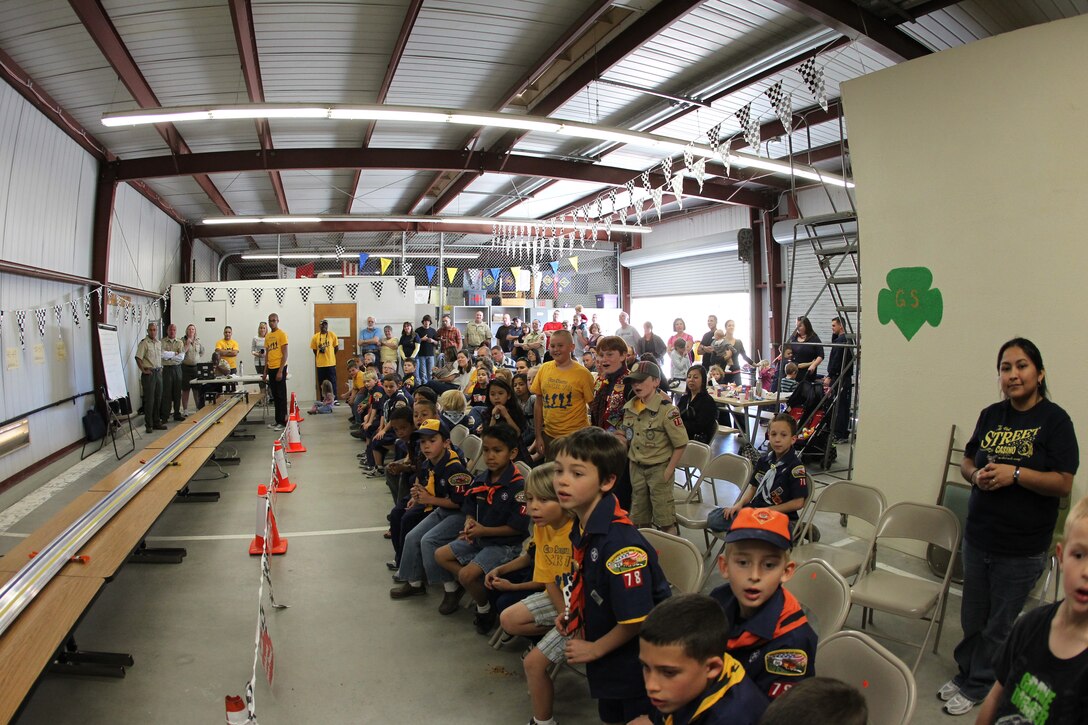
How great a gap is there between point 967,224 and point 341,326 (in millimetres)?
12238

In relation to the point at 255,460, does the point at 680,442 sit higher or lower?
higher

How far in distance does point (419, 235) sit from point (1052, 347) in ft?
50.4

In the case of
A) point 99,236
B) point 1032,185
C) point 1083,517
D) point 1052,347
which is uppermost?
point 99,236

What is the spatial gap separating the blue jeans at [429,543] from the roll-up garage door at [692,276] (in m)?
11.8

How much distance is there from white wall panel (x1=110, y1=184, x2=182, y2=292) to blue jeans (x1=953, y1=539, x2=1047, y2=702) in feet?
37.0

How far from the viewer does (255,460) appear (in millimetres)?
8031

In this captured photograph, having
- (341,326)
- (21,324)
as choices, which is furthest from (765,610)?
(341,326)

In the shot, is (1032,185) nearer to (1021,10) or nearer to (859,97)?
(859,97)

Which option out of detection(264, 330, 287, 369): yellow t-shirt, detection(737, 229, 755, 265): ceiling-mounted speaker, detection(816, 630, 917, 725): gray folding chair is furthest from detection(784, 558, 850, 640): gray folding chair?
detection(737, 229, 755, 265): ceiling-mounted speaker

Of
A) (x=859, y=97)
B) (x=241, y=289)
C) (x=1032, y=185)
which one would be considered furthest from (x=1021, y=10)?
(x=241, y=289)

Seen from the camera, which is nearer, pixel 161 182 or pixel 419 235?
pixel 161 182

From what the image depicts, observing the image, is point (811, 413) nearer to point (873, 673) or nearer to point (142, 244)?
point (873, 673)

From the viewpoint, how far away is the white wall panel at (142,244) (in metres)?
10.5

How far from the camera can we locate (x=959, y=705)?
2.64 meters
